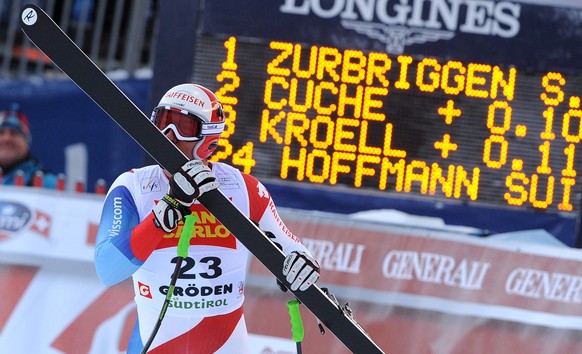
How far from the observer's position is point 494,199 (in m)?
7.21

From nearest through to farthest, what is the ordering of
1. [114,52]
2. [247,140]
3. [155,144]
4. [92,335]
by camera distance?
[155,144] < [92,335] < [247,140] < [114,52]

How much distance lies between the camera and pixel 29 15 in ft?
13.5

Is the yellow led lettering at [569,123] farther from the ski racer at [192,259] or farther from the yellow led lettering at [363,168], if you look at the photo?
the ski racer at [192,259]

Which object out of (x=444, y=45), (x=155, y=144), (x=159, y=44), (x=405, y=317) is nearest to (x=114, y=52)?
(x=159, y=44)

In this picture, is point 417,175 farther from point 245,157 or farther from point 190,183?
point 190,183

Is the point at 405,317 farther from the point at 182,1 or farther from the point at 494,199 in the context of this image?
the point at 182,1

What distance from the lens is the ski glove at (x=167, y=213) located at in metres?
3.97

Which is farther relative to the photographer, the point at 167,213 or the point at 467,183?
the point at 467,183

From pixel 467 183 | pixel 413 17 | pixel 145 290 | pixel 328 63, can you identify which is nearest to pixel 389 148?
pixel 467 183

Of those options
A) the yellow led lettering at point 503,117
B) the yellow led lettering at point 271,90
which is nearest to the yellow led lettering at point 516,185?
the yellow led lettering at point 503,117

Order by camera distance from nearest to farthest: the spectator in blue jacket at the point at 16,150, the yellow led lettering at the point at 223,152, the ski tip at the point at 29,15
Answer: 1. the ski tip at the point at 29,15
2. the yellow led lettering at the point at 223,152
3. the spectator in blue jacket at the point at 16,150

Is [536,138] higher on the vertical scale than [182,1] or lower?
lower

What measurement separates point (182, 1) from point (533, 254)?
2738 millimetres

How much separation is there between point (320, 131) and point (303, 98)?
0.77 ft
